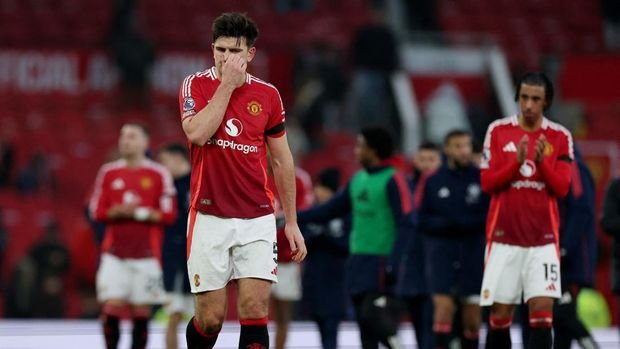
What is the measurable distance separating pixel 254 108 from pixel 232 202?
Answer: 0.53 meters

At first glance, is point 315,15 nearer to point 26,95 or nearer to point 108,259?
point 26,95

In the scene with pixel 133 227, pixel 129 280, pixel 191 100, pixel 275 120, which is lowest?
pixel 129 280

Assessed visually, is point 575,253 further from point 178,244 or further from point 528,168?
point 178,244

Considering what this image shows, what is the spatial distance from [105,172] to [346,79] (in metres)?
9.41

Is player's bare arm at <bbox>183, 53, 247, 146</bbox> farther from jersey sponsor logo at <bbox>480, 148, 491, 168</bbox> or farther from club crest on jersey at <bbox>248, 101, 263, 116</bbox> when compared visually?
jersey sponsor logo at <bbox>480, 148, 491, 168</bbox>

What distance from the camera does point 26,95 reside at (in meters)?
22.0

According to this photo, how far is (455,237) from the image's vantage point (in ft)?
38.4

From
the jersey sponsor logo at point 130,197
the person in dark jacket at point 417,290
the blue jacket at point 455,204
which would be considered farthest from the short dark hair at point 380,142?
the jersey sponsor logo at point 130,197

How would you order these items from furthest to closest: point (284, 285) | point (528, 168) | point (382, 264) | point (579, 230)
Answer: point (284, 285)
point (382, 264)
point (579, 230)
point (528, 168)

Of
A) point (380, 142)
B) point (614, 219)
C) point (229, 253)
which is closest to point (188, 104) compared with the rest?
point (229, 253)

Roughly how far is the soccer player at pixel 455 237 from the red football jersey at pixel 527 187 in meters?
2.24

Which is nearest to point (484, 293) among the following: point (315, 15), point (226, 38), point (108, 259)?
point (226, 38)

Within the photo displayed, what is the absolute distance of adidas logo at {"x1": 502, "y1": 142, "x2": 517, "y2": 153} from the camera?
9.23 metres

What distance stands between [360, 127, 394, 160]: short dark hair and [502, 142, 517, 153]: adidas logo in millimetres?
1979
